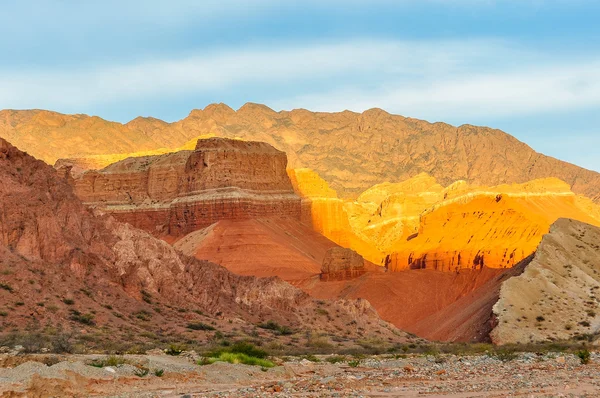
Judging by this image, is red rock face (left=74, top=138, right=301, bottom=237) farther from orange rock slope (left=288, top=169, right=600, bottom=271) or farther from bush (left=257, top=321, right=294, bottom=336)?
bush (left=257, top=321, right=294, bottom=336)

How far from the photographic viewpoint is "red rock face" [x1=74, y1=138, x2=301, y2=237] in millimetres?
140875

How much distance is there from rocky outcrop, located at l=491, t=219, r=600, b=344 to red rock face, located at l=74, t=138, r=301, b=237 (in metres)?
63.4

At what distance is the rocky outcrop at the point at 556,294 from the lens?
2566 inches

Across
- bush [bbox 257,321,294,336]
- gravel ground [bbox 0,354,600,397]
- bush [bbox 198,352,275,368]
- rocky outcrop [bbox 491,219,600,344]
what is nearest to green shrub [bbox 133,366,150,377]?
gravel ground [bbox 0,354,600,397]

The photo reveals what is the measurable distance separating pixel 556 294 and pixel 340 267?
35452mm

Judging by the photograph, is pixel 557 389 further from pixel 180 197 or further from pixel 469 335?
pixel 180 197

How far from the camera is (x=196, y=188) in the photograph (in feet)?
471

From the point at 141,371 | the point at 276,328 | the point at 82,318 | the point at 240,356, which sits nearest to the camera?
the point at 141,371

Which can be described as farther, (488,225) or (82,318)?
(488,225)

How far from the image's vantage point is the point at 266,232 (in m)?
135

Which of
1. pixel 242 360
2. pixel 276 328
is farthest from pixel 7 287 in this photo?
pixel 276 328

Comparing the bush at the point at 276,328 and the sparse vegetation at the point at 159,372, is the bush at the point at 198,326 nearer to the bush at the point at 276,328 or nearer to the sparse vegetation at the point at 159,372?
the bush at the point at 276,328

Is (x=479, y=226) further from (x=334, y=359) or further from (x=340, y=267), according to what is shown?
(x=334, y=359)

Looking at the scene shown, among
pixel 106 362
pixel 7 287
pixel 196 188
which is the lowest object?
pixel 106 362
